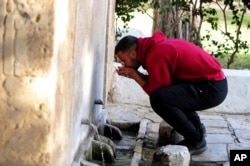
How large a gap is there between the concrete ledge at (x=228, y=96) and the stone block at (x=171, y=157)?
9.69 feet

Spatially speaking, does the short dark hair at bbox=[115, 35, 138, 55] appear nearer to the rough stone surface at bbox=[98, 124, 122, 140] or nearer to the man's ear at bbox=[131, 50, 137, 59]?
the man's ear at bbox=[131, 50, 137, 59]

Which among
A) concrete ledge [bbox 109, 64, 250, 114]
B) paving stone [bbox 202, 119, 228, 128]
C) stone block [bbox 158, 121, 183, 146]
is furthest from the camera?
concrete ledge [bbox 109, 64, 250, 114]

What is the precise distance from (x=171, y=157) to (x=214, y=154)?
0.99 m

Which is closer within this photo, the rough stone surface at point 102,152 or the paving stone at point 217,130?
the rough stone surface at point 102,152

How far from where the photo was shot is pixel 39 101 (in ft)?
12.1

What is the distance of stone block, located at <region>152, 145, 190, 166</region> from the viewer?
4996 millimetres

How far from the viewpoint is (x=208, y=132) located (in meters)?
6.79

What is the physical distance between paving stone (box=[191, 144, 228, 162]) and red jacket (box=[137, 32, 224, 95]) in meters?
0.62

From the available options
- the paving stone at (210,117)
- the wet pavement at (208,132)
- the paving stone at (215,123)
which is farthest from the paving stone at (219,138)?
the paving stone at (210,117)

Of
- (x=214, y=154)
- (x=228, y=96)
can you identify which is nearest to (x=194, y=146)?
(x=214, y=154)

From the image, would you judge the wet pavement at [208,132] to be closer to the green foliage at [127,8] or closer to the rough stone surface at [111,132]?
the rough stone surface at [111,132]

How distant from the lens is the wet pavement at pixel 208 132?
18.7ft

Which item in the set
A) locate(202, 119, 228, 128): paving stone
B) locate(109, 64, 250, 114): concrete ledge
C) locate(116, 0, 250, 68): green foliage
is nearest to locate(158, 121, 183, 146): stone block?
locate(202, 119, 228, 128): paving stone

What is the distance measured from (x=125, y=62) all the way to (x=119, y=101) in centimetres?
232
